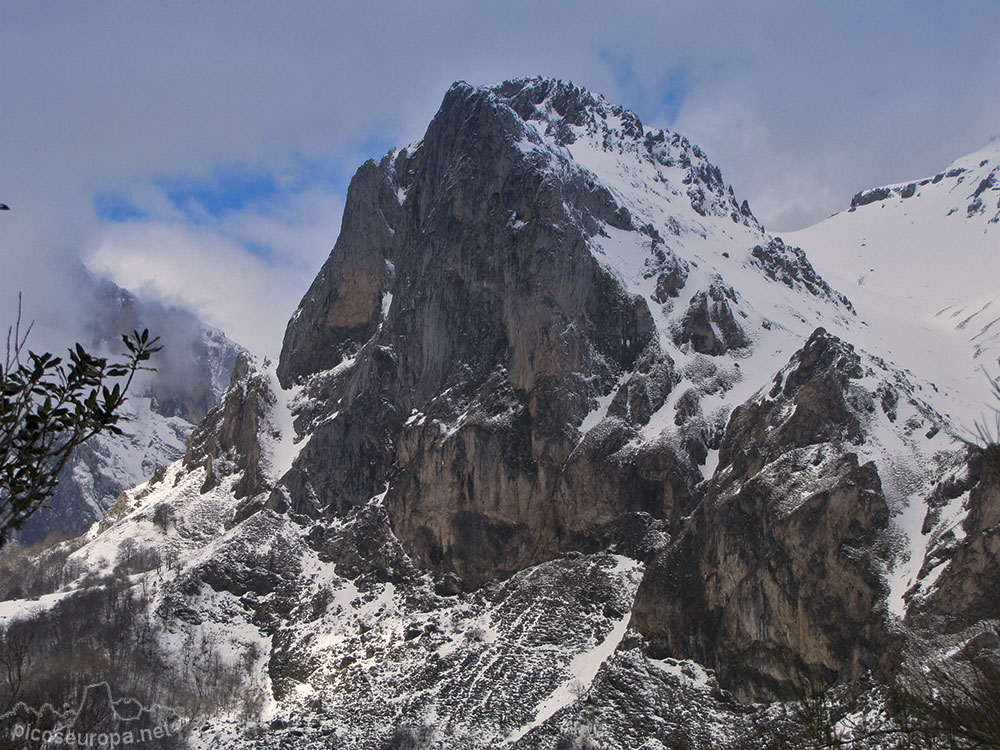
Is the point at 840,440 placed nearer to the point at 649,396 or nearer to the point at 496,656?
the point at 649,396

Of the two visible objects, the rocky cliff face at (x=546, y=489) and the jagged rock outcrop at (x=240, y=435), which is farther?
the jagged rock outcrop at (x=240, y=435)

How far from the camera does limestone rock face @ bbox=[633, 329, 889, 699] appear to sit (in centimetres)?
8888

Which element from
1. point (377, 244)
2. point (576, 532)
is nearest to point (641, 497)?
point (576, 532)

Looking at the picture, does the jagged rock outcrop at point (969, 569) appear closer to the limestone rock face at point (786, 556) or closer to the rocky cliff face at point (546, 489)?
the rocky cliff face at point (546, 489)

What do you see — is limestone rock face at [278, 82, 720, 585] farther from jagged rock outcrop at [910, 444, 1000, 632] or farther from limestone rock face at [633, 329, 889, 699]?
jagged rock outcrop at [910, 444, 1000, 632]

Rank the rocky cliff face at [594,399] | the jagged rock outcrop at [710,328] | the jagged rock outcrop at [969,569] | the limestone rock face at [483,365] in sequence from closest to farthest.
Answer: the jagged rock outcrop at [969,569] → the rocky cliff face at [594,399] → the limestone rock face at [483,365] → the jagged rock outcrop at [710,328]

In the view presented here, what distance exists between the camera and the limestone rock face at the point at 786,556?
8888 centimetres

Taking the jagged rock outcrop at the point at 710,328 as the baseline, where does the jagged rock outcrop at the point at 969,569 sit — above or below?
below

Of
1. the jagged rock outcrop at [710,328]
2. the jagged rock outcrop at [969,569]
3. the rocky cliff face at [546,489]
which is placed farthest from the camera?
the jagged rock outcrop at [710,328]

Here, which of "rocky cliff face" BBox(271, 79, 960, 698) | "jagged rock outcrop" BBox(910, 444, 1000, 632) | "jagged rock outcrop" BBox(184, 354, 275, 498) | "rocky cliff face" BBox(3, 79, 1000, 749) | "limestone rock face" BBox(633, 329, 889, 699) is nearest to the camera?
"jagged rock outcrop" BBox(910, 444, 1000, 632)

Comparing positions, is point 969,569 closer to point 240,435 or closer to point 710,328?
point 710,328

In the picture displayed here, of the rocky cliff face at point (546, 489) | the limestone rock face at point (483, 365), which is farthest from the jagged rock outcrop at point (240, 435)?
Answer: the limestone rock face at point (483, 365)

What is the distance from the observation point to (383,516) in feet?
452

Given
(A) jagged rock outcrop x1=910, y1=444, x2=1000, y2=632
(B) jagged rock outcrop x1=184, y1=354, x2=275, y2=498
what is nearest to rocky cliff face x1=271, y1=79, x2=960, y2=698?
(A) jagged rock outcrop x1=910, y1=444, x2=1000, y2=632
